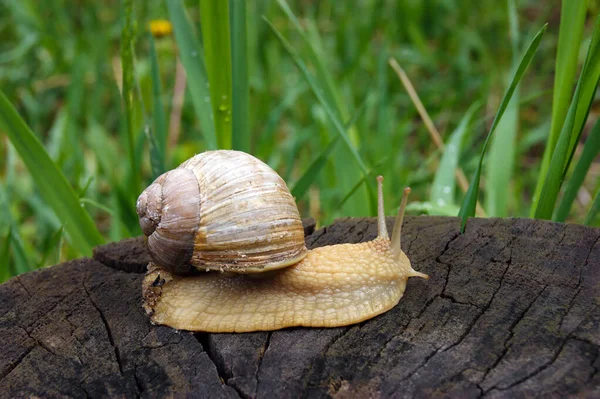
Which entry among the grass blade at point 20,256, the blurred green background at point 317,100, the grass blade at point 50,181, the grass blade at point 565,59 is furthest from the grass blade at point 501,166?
the grass blade at point 20,256

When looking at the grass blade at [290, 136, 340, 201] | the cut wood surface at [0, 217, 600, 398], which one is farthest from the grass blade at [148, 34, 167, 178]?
the cut wood surface at [0, 217, 600, 398]

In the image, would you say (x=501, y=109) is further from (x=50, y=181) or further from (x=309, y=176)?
(x=50, y=181)

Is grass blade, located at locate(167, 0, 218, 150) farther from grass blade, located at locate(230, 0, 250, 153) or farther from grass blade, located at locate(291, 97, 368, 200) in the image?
grass blade, located at locate(291, 97, 368, 200)

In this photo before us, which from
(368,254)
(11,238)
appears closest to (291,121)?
(11,238)

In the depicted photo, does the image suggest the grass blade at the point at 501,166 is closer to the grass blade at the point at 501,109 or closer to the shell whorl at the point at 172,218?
the grass blade at the point at 501,109

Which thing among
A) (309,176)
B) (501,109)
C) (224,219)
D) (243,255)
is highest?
(501,109)

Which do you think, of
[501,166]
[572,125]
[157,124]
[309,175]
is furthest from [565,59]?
[157,124]

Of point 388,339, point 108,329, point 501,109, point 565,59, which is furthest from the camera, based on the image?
point 565,59
